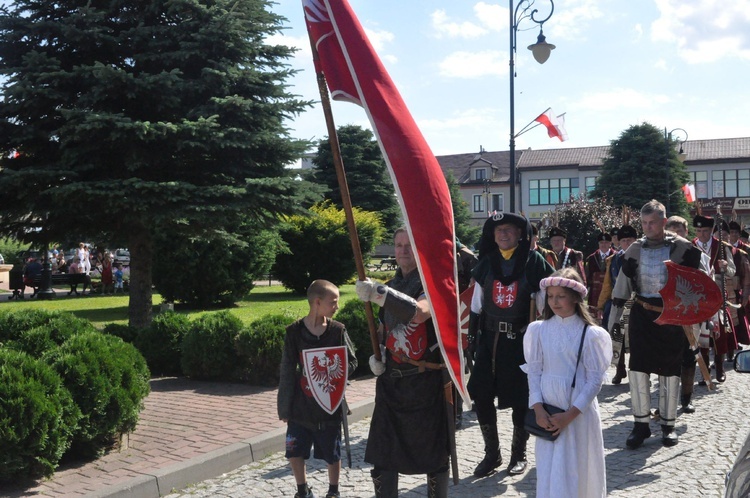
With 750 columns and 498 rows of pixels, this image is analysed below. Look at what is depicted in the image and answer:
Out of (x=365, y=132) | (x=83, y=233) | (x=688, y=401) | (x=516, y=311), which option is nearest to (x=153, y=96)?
(x=83, y=233)

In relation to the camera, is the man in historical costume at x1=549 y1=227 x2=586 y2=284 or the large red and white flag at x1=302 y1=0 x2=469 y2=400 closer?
the large red and white flag at x1=302 y1=0 x2=469 y2=400

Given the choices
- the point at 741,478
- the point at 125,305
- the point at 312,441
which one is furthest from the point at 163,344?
the point at 125,305

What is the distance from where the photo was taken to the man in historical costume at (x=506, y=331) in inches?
228

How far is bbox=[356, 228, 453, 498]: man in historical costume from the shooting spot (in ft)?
14.0

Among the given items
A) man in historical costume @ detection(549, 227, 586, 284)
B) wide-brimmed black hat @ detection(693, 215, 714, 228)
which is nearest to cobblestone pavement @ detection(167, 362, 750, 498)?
wide-brimmed black hat @ detection(693, 215, 714, 228)

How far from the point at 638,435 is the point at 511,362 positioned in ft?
6.01

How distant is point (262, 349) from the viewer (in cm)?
912

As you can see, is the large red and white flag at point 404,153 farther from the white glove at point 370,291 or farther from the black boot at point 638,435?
the black boot at point 638,435

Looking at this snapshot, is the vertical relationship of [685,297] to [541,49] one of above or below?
below

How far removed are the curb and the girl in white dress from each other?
290 centimetres

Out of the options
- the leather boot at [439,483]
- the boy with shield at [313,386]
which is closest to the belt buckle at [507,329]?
the boy with shield at [313,386]

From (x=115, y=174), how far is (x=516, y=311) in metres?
8.62

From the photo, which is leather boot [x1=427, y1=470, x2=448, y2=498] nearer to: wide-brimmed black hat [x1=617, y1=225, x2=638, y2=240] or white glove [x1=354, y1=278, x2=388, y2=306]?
white glove [x1=354, y1=278, x2=388, y2=306]

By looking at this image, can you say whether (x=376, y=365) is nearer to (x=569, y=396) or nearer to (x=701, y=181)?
(x=569, y=396)
